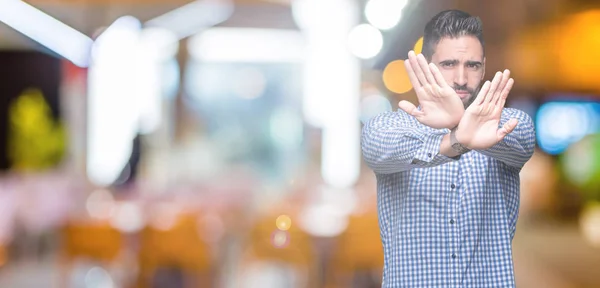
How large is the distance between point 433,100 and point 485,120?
0.06 meters

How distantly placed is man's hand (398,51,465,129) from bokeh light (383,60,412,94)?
65mm

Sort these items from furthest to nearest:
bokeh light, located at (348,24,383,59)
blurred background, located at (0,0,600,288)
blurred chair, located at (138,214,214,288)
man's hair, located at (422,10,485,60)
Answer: blurred chair, located at (138,214,214,288)
blurred background, located at (0,0,600,288)
bokeh light, located at (348,24,383,59)
man's hair, located at (422,10,485,60)

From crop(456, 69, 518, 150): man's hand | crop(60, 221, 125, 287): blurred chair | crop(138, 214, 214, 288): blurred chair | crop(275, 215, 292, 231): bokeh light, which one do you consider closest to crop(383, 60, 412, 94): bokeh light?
crop(456, 69, 518, 150): man's hand

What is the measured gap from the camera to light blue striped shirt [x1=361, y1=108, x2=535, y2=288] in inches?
46.0

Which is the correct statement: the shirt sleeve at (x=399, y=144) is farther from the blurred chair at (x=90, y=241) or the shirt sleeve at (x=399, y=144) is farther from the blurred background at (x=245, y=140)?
the blurred chair at (x=90, y=241)

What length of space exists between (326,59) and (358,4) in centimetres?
108

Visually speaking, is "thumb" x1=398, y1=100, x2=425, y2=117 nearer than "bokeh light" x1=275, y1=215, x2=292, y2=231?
Yes

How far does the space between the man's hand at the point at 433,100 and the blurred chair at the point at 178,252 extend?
4439 mm

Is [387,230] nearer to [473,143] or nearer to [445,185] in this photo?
[445,185]

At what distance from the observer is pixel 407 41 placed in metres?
1.29

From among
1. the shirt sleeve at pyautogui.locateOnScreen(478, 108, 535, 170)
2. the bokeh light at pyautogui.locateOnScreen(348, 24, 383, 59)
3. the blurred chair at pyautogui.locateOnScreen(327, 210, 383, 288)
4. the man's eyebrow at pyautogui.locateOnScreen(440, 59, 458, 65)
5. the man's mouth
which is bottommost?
the blurred chair at pyautogui.locateOnScreen(327, 210, 383, 288)

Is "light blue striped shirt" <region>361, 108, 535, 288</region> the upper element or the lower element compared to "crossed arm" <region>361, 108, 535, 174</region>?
lower

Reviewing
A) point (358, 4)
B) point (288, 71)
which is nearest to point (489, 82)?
point (358, 4)

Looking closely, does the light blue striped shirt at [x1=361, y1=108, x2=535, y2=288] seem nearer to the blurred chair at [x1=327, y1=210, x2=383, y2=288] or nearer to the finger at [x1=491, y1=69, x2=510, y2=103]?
the finger at [x1=491, y1=69, x2=510, y2=103]
